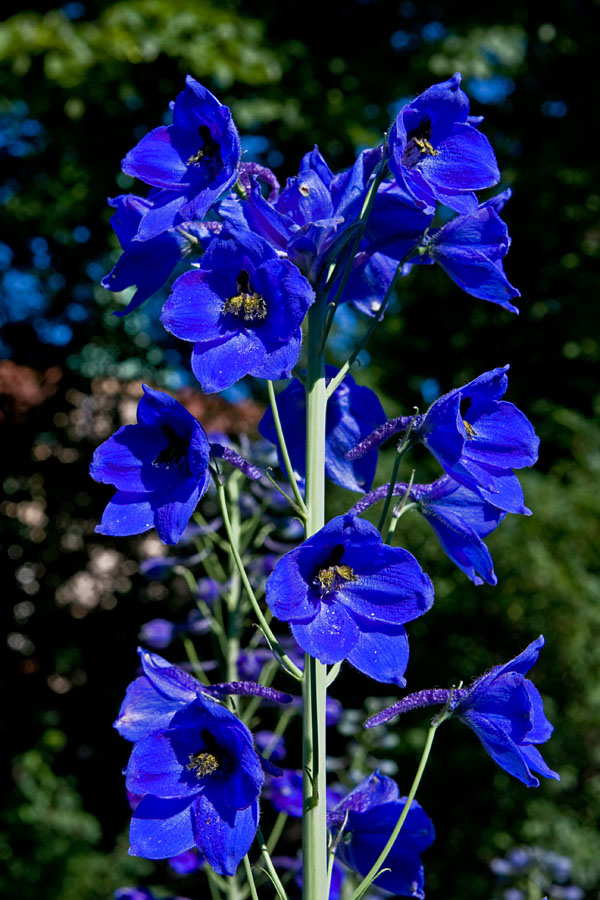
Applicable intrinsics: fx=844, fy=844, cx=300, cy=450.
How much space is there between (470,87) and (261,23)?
157cm

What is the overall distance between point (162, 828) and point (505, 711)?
0.42 meters

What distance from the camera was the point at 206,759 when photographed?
984 mm

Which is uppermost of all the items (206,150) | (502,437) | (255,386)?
(206,150)

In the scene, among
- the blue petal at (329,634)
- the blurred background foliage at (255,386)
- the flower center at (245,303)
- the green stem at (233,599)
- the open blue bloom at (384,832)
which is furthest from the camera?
the blurred background foliage at (255,386)

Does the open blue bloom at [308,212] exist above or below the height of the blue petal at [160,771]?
above

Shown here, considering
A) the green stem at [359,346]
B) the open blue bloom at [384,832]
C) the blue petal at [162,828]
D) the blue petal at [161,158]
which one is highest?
the blue petal at [161,158]

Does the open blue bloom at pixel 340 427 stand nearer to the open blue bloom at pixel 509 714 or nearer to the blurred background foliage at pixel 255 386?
the open blue bloom at pixel 509 714

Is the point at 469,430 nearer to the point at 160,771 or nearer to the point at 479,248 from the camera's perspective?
the point at 479,248

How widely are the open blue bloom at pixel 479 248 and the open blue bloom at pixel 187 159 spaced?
29 centimetres

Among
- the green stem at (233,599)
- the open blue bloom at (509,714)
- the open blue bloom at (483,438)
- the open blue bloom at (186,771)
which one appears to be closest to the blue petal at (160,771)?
the open blue bloom at (186,771)

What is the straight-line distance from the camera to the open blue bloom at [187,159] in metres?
1.03

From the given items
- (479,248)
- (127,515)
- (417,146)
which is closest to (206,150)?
(417,146)

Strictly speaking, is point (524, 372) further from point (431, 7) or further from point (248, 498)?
point (248, 498)

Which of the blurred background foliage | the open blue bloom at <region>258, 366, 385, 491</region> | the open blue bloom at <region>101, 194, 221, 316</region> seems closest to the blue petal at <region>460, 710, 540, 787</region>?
the open blue bloom at <region>258, 366, 385, 491</region>
